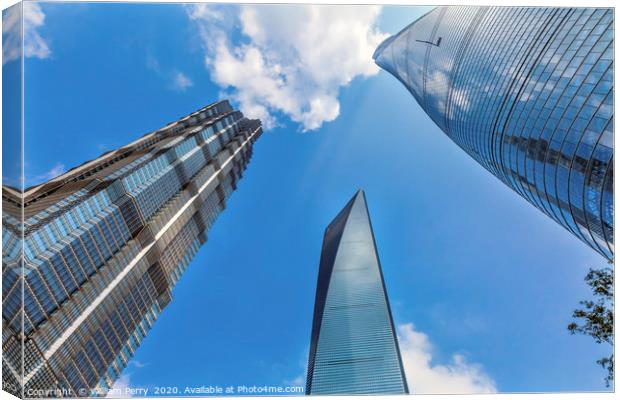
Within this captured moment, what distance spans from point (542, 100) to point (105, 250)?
7321cm

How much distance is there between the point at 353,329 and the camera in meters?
109

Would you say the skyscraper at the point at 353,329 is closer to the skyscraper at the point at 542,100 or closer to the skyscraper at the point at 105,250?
the skyscraper at the point at 105,250

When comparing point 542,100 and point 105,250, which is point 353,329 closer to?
point 105,250

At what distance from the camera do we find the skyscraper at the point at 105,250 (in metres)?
51.8

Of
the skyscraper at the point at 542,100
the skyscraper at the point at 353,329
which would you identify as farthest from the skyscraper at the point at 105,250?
the skyscraper at the point at 353,329

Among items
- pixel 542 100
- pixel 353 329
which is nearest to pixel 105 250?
pixel 353 329

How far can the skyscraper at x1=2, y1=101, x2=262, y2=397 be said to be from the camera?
51781 millimetres

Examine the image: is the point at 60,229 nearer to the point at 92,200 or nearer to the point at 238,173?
the point at 92,200

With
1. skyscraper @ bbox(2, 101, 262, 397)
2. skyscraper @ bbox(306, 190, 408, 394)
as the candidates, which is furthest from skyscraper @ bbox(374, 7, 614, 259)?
skyscraper @ bbox(306, 190, 408, 394)

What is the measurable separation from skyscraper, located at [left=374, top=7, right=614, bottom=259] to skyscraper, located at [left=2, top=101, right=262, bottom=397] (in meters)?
38.9

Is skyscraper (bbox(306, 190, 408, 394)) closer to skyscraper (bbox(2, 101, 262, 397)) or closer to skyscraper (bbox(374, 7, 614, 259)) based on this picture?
skyscraper (bbox(2, 101, 262, 397))

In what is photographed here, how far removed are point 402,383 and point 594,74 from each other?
277 ft

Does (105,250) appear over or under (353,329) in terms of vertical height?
Answer: under

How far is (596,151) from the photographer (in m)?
29.6
